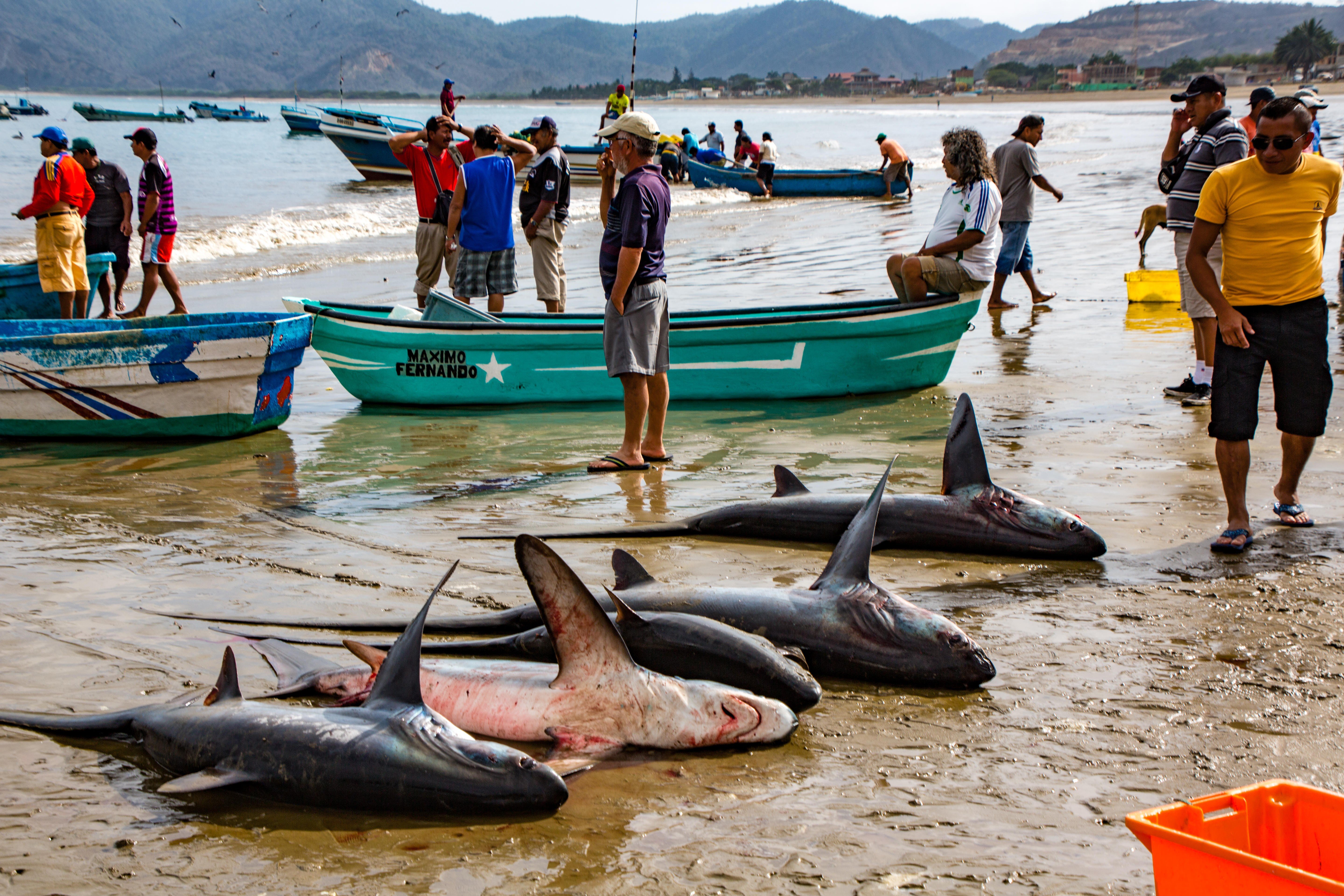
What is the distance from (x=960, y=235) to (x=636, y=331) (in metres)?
3.44

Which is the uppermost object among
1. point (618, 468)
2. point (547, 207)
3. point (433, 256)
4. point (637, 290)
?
point (547, 207)

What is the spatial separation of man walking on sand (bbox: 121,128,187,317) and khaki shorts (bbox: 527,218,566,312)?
4.40m

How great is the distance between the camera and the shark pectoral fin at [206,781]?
3256 millimetres

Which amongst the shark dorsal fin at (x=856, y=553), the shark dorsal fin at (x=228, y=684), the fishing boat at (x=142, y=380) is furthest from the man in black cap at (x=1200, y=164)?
the fishing boat at (x=142, y=380)

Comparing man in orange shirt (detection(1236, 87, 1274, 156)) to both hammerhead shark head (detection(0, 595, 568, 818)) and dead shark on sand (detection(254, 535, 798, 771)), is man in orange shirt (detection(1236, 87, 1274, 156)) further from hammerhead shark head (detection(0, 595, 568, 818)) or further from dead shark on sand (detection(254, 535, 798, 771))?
hammerhead shark head (detection(0, 595, 568, 818))

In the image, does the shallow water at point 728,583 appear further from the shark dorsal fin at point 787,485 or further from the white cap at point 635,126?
the white cap at point 635,126

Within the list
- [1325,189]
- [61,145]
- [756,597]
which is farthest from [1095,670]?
[61,145]

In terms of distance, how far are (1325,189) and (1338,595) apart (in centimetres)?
203

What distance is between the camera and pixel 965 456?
573cm

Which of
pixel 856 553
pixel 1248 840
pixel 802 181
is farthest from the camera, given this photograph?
pixel 802 181

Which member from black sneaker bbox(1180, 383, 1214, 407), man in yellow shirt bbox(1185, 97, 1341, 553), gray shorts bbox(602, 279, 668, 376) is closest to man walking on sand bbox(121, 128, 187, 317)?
gray shorts bbox(602, 279, 668, 376)

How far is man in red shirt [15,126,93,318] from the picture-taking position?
10750mm

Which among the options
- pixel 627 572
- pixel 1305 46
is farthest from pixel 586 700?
pixel 1305 46

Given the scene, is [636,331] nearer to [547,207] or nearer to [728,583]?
[728,583]
